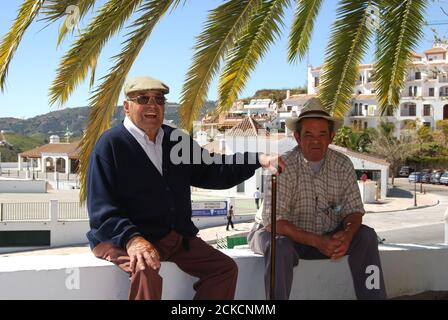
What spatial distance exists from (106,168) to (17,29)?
1557 millimetres

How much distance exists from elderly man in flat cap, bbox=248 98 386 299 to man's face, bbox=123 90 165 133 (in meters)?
0.86

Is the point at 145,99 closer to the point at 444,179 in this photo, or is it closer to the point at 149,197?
the point at 149,197

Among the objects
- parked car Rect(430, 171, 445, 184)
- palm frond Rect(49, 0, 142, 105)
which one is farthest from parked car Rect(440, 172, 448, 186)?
palm frond Rect(49, 0, 142, 105)

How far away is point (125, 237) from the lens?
9.32ft

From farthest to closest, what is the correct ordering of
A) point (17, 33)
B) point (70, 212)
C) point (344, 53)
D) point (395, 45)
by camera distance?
point (70, 212) < point (344, 53) < point (395, 45) < point (17, 33)

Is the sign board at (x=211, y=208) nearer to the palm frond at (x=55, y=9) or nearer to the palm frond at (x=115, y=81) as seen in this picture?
the palm frond at (x=115, y=81)

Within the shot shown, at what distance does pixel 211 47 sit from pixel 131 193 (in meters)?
2.53

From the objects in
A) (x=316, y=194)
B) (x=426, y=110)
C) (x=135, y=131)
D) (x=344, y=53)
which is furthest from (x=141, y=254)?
(x=426, y=110)

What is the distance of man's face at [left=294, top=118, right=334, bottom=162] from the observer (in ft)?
11.8

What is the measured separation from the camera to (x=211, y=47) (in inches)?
202

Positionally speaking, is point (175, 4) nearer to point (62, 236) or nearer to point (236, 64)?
point (236, 64)

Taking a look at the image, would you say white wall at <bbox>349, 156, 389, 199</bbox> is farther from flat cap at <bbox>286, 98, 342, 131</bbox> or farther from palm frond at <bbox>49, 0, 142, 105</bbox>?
flat cap at <bbox>286, 98, 342, 131</bbox>

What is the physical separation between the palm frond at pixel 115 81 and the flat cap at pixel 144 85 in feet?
5.34
